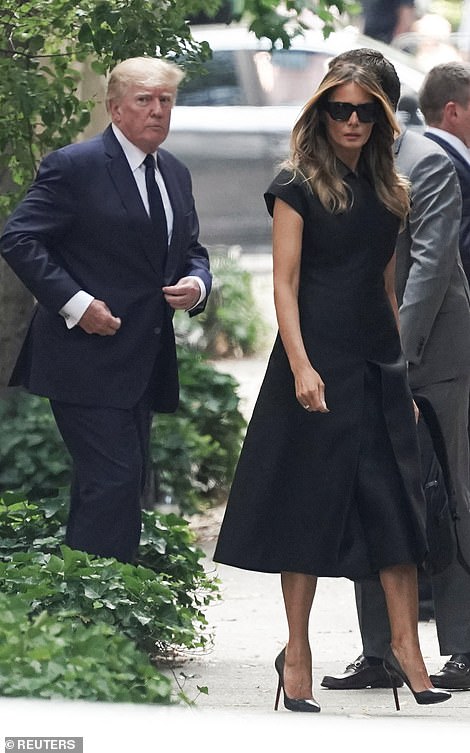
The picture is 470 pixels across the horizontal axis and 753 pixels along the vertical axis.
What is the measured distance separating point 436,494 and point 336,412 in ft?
1.69

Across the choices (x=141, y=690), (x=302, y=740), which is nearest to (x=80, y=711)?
(x=302, y=740)

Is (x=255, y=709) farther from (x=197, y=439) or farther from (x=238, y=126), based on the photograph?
(x=238, y=126)

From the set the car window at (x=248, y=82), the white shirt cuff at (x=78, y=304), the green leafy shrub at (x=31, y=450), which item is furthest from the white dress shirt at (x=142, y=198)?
the car window at (x=248, y=82)

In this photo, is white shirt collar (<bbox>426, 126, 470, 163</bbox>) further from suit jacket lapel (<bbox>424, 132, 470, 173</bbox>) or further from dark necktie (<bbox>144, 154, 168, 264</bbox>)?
dark necktie (<bbox>144, 154, 168, 264</bbox>)

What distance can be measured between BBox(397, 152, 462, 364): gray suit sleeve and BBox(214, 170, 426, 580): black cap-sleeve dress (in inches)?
15.5

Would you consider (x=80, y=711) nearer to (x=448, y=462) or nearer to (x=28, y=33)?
(x=448, y=462)

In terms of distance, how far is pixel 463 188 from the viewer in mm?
5797

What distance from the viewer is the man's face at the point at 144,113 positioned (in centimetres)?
538

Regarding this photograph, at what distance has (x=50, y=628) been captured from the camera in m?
4.37

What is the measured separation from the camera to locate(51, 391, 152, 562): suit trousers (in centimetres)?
541

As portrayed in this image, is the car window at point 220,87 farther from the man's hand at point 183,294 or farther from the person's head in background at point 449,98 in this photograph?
the man's hand at point 183,294

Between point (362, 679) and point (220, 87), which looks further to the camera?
point (220, 87)

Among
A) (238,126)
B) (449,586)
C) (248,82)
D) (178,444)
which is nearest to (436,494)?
(449,586)

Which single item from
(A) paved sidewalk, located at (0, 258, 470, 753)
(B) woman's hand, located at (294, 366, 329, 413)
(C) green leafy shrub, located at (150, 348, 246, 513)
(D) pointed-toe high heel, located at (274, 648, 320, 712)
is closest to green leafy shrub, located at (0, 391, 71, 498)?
(C) green leafy shrub, located at (150, 348, 246, 513)
